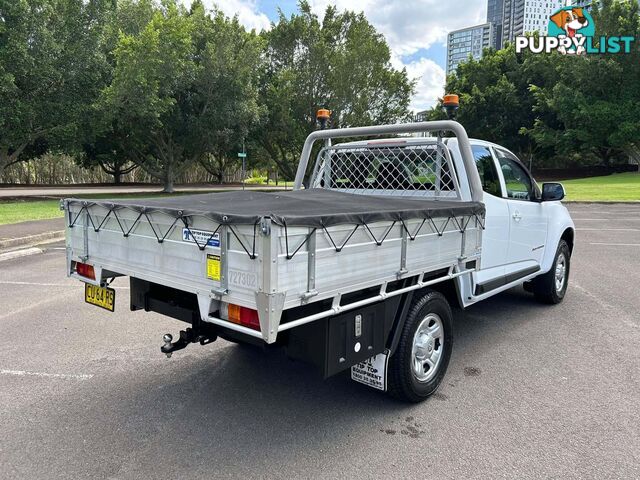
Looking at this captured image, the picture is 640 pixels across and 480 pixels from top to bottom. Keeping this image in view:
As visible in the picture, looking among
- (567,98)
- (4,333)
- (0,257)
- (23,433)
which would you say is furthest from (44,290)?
(567,98)

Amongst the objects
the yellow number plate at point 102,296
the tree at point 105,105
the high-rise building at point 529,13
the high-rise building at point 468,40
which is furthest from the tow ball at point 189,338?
the high-rise building at point 468,40

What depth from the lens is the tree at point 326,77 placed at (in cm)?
3056

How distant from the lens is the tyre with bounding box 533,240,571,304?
614 centimetres

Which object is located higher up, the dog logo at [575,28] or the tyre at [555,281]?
the dog logo at [575,28]

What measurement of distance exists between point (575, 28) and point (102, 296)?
48.8m

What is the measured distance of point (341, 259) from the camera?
2.80m

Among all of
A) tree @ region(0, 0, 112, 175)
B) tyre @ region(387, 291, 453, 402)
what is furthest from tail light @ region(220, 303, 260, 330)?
tree @ region(0, 0, 112, 175)

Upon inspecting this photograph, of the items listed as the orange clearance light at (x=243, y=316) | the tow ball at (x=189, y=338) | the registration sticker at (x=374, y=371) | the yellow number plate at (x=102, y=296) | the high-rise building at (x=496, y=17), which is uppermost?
the high-rise building at (x=496, y=17)

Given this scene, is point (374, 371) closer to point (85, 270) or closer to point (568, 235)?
point (85, 270)

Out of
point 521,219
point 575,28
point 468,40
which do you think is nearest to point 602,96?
point 575,28

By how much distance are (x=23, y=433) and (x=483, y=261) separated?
375 centimetres

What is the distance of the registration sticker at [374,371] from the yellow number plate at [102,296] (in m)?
1.83

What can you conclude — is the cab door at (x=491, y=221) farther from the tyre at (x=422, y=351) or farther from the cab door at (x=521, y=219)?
the tyre at (x=422, y=351)

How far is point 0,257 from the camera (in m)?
9.13
